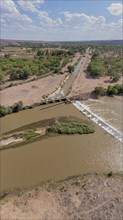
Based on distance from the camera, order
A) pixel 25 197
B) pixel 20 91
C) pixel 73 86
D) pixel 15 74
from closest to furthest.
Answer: pixel 25 197, pixel 20 91, pixel 73 86, pixel 15 74

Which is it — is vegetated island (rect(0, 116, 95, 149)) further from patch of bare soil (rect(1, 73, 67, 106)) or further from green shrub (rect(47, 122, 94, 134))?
patch of bare soil (rect(1, 73, 67, 106))

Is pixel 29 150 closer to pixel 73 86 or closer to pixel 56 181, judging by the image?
pixel 56 181

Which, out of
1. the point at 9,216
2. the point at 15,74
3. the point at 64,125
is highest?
the point at 15,74

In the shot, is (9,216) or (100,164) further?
(100,164)

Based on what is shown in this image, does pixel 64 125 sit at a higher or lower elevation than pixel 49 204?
higher

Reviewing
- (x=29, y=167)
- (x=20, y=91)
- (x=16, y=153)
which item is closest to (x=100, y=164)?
(x=29, y=167)

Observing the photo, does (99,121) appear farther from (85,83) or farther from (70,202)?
(85,83)
